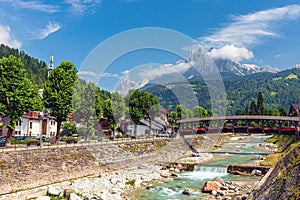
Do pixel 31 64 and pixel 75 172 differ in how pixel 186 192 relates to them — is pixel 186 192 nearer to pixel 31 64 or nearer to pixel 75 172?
pixel 75 172

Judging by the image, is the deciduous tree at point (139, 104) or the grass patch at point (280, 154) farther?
the deciduous tree at point (139, 104)

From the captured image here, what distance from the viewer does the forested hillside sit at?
16112 centimetres

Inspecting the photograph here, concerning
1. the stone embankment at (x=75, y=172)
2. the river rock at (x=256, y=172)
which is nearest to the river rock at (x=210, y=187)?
the stone embankment at (x=75, y=172)

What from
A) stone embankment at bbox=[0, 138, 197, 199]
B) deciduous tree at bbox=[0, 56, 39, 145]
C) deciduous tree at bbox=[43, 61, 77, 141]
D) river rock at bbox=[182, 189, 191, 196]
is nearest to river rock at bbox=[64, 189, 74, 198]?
stone embankment at bbox=[0, 138, 197, 199]

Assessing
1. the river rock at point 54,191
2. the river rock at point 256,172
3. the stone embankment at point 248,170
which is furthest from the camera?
the stone embankment at point 248,170

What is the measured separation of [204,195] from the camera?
28.2 meters

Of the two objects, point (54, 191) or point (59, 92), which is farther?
point (59, 92)

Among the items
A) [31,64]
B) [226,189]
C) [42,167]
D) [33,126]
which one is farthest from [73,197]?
[31,64]

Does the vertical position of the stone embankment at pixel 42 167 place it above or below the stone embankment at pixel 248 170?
above

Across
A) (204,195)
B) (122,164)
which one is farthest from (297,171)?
(122,164)

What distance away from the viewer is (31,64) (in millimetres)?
178625

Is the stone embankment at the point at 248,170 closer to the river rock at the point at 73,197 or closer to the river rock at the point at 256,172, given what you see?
the river rock at the point at 256,172

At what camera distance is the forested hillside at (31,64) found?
161 metres

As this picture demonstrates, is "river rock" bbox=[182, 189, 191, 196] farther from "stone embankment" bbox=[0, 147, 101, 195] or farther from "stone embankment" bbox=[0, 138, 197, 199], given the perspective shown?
"stone embankment" bbox=[0, 147, 101, 195]
